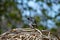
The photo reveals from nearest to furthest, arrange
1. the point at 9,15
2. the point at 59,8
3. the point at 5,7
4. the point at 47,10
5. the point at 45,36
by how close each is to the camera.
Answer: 1. the point at 45,36
2. the point at 59,8
3. the point at 47,10
4. the point at 9,15
5. the point at 5,7

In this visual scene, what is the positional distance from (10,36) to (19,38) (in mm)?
79

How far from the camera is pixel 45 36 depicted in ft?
5.06

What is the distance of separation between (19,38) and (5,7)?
4.48 metres

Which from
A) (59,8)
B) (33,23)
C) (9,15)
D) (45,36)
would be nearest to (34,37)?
(45,36)

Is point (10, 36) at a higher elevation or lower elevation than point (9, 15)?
higher

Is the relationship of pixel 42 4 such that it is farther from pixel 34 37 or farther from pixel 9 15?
pixel 34 37

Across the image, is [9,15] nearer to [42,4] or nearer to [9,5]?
[9,5]

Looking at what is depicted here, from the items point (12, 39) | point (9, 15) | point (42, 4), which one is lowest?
point (9, 15)

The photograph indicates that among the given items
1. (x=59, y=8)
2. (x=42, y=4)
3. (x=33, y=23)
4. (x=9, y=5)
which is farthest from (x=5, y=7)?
(x=33, y=23)

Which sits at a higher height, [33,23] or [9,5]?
[33,23]

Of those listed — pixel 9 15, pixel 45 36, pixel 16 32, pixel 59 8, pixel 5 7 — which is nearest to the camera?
pixel 45 36

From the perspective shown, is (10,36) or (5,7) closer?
(10,36)

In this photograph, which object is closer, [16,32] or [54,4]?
[16,32]

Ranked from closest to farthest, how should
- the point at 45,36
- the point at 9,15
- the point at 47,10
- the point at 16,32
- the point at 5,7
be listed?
the point at 45,36 → the point at 16,32 → the point at 47,10 → the point at 9,15 → the point at 5,7
